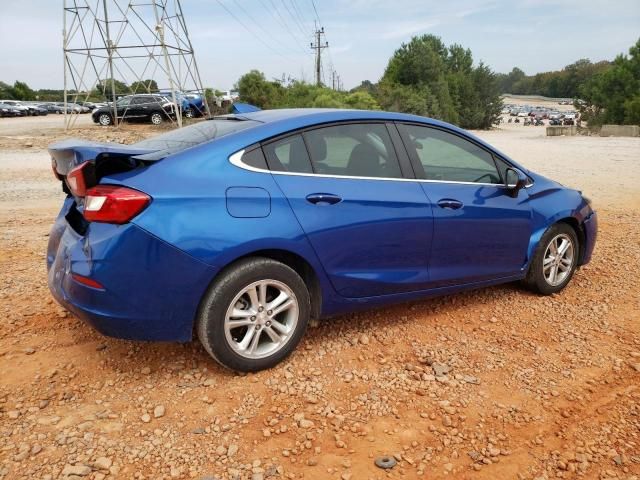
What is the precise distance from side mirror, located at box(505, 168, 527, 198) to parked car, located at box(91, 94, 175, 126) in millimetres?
23640

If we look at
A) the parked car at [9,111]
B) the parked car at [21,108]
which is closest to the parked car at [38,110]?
the parked car at [21,108]

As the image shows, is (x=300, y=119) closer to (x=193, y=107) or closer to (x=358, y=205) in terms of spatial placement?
(x=358, y=205)

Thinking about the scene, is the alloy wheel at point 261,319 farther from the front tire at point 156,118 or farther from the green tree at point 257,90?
the green tree at point 257,90

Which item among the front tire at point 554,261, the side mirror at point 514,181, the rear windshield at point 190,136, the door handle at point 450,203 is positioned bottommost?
the front tire at point 554,261

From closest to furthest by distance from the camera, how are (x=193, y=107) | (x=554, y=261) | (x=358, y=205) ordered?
(x=358, y=205), (x=554, y=261), (x=193, y=107)

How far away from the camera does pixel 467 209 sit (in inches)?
149

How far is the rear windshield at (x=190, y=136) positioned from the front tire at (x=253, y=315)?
0.77m

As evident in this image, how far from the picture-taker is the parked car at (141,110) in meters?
25.9

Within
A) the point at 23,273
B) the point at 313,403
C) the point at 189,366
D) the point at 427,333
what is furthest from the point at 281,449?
the point at 23,273

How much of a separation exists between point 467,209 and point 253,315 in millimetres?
1757

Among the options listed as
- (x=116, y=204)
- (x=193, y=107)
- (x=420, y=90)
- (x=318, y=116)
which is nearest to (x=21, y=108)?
(x=193, y=107)

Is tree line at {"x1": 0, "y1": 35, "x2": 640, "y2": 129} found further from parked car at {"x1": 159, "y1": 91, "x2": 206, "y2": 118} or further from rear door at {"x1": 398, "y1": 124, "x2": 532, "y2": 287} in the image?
rear door at {"x1": 398, "y1": 124, "x2": 532, "y2": 287}

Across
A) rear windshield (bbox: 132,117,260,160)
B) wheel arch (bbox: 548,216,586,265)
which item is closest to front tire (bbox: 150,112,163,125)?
rear windshield (bbox: 132,117,260,160)

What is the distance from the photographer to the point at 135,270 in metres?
2.70
